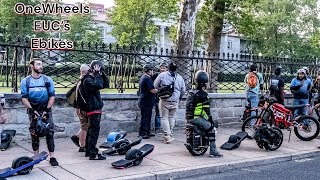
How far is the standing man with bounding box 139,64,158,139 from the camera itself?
31.5 feet

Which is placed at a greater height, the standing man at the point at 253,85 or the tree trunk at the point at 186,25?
the tree trunk at the point at 186,25

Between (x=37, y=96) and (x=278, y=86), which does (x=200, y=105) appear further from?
(x=278, y=86)

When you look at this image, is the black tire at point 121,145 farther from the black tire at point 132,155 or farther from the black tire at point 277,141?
the black tire at point 277,141

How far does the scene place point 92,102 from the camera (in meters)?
7.35

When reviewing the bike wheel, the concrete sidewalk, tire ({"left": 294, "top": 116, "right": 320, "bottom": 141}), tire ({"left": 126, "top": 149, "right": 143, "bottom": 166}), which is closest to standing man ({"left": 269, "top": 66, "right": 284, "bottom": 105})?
tire ({"left": 294, "top": 116, "right": 320, "bottom": 141})

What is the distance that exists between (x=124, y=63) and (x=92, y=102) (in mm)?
3312

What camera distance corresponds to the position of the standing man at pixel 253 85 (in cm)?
1169

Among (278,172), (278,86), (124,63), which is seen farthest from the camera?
(278,86)

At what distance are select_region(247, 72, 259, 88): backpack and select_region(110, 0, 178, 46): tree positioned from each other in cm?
2902

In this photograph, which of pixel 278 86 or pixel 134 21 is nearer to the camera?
pixel 278 86

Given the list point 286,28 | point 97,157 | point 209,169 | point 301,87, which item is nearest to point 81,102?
point 97,157

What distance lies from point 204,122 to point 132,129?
314 centimetres

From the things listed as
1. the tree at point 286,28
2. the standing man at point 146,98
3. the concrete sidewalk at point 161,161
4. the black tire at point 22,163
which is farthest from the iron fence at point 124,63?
the tree at point 286,28

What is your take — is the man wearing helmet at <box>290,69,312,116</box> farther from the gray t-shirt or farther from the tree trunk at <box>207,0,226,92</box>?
the tree trunk at <box>207,0,226,92</box>
